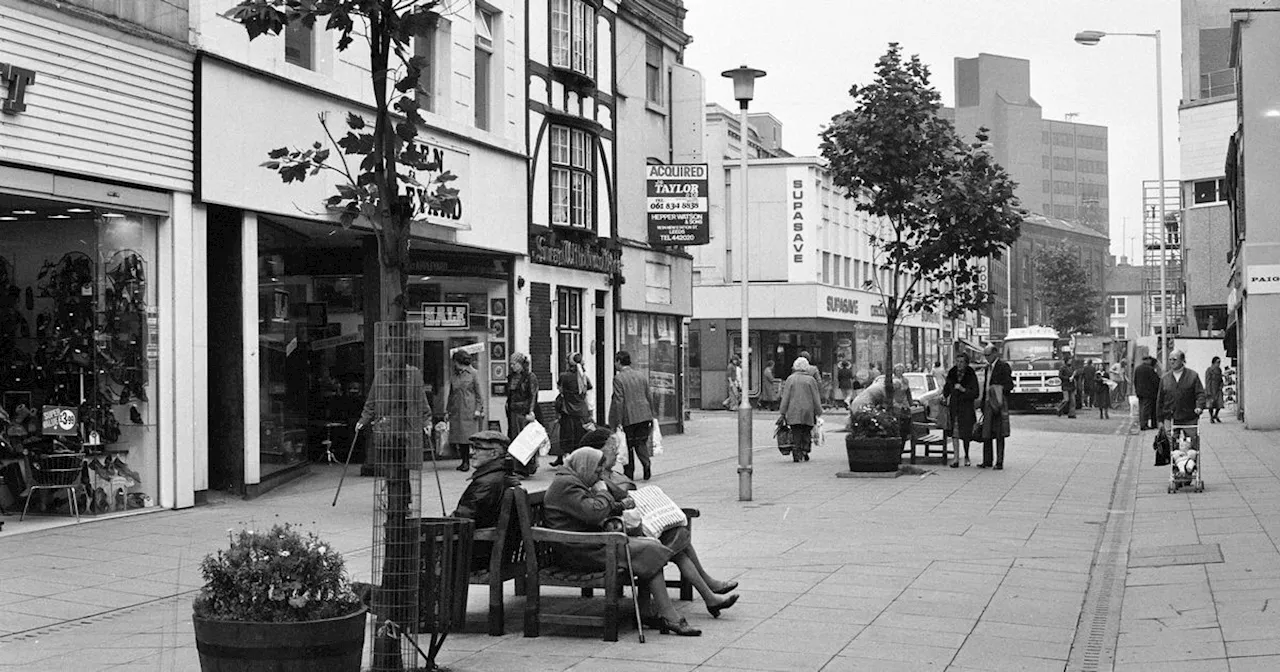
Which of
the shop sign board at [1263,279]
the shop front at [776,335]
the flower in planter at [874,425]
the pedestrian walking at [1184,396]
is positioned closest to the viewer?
the pedestrian walking at [1184,396]

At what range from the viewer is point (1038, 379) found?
47.7 meters

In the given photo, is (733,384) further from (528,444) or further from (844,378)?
(528,444)

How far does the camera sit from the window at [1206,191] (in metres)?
62.8

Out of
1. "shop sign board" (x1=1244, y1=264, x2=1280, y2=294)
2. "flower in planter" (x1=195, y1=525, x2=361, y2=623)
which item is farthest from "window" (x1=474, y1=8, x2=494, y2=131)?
"flower in planter" (x1=195, y1=525, x2=361, y2=623)

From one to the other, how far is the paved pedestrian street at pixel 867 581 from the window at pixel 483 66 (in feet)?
23.8

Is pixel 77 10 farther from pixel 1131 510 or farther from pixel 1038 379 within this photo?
pixel 1038 379

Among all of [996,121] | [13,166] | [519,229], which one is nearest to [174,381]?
[13,166]

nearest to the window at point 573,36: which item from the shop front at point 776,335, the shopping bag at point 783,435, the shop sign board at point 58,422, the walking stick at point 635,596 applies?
the shopping bag at point 783,435

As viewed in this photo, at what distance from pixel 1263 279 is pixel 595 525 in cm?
2639

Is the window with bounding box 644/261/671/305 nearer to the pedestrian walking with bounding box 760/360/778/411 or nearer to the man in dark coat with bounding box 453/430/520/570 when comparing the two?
the pedestrian walking with bounding box 760/360/778/411


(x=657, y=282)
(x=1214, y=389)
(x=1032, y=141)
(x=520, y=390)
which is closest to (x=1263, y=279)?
(x=1214, y=389)

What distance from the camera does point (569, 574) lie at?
904 centimetres

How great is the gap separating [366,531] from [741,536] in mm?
3587

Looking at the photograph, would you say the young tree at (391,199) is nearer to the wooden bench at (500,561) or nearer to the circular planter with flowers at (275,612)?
the circular planter with flowers at (275,612)
